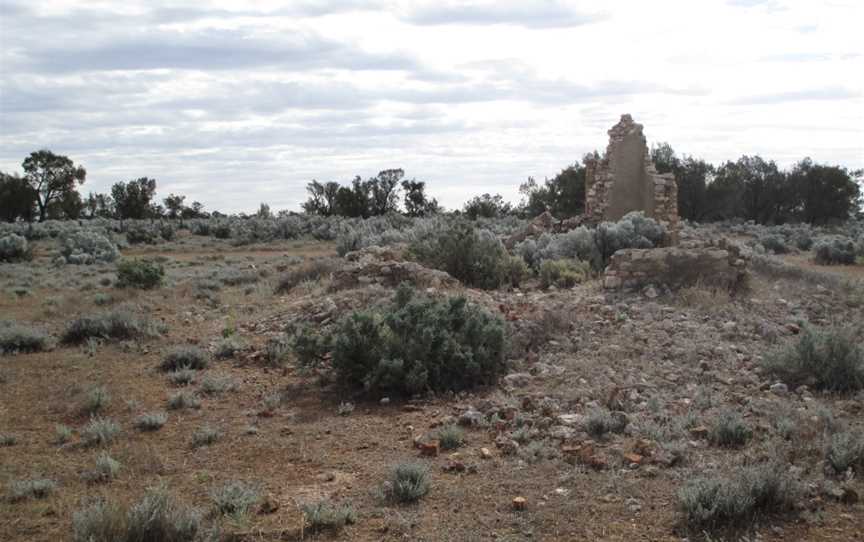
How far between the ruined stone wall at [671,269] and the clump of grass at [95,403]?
7260 mm

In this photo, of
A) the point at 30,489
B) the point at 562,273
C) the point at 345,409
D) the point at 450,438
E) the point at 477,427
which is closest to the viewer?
the point at 30,489

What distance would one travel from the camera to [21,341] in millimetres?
11133

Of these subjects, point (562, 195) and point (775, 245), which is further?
point (562, 195)

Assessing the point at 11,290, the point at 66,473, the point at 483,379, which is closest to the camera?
the point at 66,473

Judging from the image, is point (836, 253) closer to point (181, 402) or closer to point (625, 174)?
point (625, 174)

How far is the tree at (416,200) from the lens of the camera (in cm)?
5125

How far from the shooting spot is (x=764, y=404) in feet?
22.2

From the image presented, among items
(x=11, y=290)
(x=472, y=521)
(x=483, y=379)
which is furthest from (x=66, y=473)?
(x=11, y=290)

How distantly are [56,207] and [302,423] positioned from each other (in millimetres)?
47662

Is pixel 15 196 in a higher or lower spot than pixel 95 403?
higher

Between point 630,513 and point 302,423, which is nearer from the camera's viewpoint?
point 630,513

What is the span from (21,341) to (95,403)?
4083mm

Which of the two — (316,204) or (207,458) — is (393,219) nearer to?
(316,204)

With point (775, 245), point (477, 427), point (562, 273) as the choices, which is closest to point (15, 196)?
point (775, 245)
